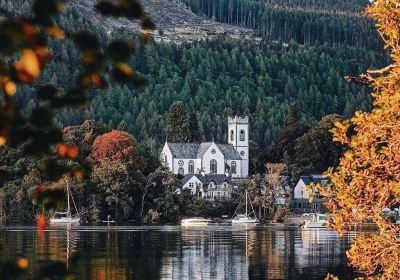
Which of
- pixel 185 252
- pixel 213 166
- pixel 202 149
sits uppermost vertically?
pixel 202 149

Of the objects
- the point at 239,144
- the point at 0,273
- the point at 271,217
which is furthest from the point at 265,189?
the point at 0,273

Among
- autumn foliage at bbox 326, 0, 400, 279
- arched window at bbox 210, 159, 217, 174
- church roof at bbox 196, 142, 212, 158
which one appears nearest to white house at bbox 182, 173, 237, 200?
church roof at bbox 196, 142, 212, 158

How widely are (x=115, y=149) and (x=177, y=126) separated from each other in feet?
161

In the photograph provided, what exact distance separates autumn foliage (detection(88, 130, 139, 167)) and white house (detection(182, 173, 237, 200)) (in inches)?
711

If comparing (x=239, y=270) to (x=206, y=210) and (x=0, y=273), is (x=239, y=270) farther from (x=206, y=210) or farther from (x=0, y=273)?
(x=206, y=210)

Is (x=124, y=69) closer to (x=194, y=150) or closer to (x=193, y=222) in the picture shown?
(x=193, y=222)

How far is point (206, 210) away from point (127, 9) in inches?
4919

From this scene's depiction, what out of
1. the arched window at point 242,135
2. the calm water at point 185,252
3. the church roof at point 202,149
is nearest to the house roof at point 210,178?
the church roof at point 202,149

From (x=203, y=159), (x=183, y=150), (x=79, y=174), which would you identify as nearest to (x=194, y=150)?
(x=183, y=150)

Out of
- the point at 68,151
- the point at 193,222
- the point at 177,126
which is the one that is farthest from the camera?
the point at 177,126

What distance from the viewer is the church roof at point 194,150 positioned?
161375 mm

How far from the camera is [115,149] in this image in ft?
420

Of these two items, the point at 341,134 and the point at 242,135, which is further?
the point at 242,135

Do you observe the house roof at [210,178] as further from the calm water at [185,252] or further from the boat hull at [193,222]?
the calm water at [185,252]
